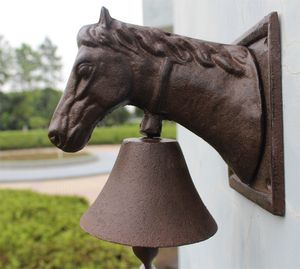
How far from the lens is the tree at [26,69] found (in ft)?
92.2

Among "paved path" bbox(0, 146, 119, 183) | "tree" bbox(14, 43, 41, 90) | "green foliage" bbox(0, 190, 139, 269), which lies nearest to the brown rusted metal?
"green foliage" bbox(0, 190, 139, 269)

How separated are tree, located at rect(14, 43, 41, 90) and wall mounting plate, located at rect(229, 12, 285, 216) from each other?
2842 centimetres

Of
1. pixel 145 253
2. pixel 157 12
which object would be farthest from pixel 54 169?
pixel 145 253

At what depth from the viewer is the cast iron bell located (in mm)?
546

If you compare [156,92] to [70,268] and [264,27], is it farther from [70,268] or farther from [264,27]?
[70,268]

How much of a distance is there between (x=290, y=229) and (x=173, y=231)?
Answer: 16 centimetres

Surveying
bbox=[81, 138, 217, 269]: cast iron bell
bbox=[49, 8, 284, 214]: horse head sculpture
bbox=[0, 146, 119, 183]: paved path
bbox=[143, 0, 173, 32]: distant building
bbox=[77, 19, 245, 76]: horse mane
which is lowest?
bbox=[0, 146, 119, 183]: paved path

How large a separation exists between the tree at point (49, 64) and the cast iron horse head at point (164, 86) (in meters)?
29.6

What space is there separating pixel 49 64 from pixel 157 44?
3355 cm

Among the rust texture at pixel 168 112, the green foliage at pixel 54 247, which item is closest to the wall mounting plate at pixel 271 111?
the rust texture at pixel 168 112

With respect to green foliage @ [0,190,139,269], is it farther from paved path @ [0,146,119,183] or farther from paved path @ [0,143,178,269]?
paved path @ [0,146,119,183]

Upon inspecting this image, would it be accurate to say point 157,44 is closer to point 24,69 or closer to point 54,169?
point 54,169

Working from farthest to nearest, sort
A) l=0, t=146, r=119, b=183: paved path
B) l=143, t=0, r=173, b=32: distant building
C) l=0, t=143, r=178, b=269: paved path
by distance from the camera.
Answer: l=0, t=146, r=119, b=183: paved path → l=0, t=143, r=178, b=269: paved path → l=143, t=0, r=173, b=32: distant building

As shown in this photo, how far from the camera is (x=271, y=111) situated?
0.54 m
